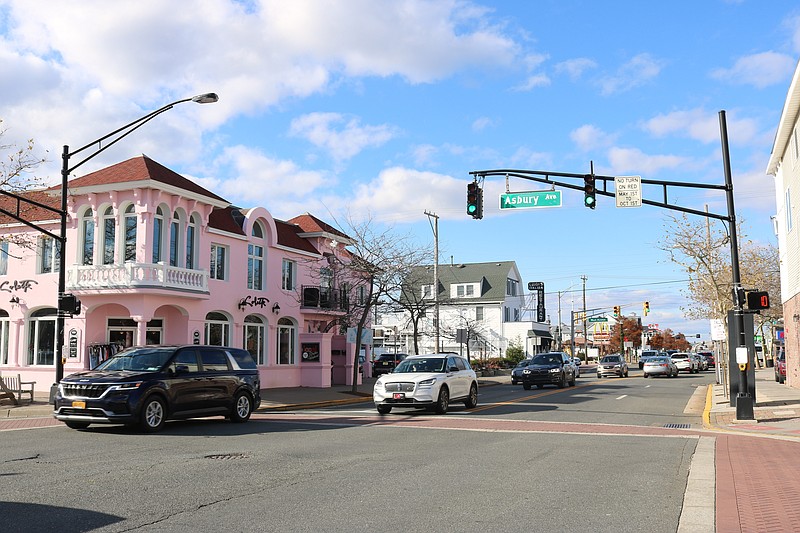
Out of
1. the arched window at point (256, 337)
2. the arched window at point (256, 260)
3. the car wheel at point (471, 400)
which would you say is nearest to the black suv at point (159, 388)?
the car wheel at point (471, 400)

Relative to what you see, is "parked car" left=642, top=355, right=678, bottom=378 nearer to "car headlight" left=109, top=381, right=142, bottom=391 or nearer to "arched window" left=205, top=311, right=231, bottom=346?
"arched window" left=205, top=311, right=231, bottom=346

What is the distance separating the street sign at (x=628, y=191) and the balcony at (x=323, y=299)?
16383 millimetres

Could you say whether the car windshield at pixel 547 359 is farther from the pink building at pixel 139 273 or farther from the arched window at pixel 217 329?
the arched window at pixel 217 329

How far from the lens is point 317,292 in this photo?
35.7 metres

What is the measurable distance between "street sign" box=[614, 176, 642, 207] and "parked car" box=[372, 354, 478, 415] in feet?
21.8

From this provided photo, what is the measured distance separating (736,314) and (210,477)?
14.4 meters

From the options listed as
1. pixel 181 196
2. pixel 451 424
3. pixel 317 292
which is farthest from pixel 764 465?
pixel 317 292

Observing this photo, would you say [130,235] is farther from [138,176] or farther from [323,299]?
[323,299]

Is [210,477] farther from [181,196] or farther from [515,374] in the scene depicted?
[515,374]

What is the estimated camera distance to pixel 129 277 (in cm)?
2542

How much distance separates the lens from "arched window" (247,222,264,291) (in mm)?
32031

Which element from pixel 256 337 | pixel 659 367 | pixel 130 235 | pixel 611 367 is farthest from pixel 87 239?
pixel 659 367

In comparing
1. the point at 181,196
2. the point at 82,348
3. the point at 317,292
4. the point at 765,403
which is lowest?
the point at 765,403

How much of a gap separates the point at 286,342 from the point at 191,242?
7.83 meters
